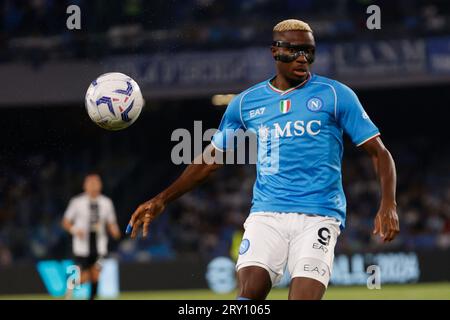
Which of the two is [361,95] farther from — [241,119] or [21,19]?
[241,119]

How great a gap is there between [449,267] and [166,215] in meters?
7.01

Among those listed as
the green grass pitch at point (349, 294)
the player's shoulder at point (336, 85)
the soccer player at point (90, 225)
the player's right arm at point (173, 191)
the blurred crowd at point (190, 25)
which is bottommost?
the green grass pitch at point (349, 294)

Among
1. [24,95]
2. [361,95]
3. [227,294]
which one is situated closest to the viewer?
[227,294]

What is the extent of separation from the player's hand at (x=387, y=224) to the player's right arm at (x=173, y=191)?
130 centimetres

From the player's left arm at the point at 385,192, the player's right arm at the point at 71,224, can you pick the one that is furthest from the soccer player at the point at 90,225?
the player's left arm at the point at 385,192

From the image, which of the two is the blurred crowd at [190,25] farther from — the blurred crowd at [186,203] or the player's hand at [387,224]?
the player's hand at [387,224]

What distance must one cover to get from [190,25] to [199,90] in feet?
4.37

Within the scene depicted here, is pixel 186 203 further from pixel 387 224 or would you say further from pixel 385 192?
pixel 387 224

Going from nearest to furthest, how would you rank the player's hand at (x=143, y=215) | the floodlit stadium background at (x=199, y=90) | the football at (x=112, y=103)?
the player's hand at (x=143, y=215) < the football at (x=112, y=103) < the floodlit stadium background at (x=199, y=90)

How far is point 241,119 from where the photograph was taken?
20.9 ft

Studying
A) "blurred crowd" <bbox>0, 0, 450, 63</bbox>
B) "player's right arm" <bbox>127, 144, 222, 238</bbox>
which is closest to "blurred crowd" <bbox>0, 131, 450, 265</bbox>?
"blurred crowd" <bbox>0, 0, 450, 63</bbox>

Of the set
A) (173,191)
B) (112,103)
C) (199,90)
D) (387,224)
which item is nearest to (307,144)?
(387,224)

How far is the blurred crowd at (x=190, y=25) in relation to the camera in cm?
1934

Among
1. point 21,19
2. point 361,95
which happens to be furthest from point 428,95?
point 21,19
